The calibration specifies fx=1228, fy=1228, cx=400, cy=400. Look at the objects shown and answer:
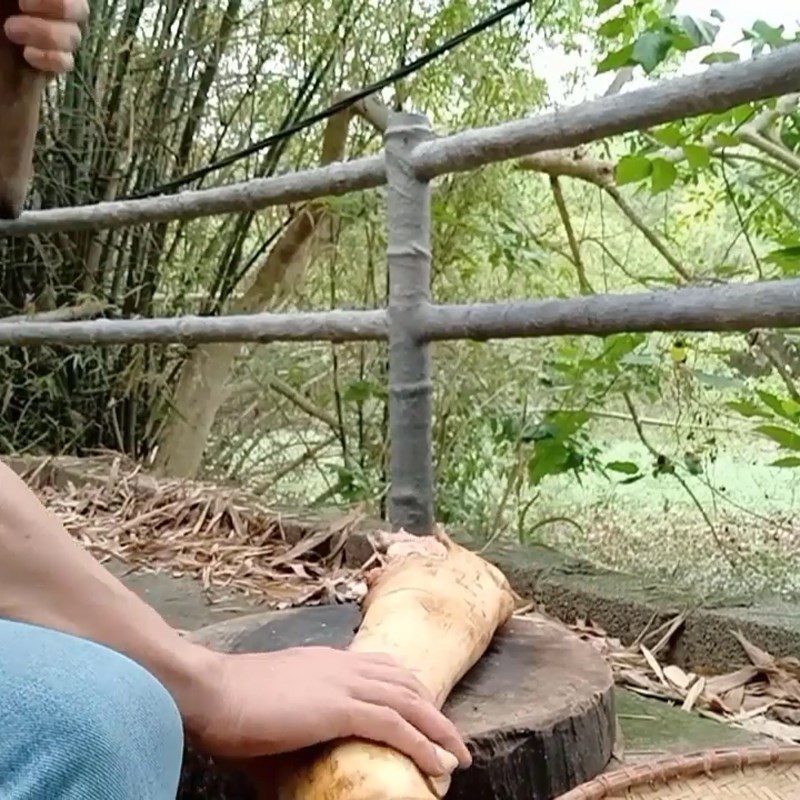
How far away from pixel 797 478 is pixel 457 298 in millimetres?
1008

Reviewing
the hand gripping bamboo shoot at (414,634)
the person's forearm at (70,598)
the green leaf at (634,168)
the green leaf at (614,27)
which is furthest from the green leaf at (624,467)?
the person's forearm at (70,598)

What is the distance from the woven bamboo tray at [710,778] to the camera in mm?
829

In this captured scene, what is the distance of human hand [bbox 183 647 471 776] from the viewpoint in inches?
30.0

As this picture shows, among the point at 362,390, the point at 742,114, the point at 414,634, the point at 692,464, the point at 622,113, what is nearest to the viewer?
the point at 414,634

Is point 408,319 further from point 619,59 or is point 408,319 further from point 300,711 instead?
point 300,711

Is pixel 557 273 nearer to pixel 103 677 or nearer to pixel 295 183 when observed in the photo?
pixel 295 183

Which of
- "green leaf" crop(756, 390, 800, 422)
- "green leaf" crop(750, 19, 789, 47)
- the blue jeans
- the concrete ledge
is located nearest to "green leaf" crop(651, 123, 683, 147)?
"green leaf" crop(750, 19, 789, 47)

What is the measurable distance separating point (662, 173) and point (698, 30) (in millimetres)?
217

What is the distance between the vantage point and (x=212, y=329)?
2047 millimetres

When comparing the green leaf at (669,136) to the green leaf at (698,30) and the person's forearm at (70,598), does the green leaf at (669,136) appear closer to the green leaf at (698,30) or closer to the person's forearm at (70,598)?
the green leaf at (698,30)

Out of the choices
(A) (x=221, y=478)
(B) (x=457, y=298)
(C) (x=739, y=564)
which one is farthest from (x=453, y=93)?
(C) (x=739, y=564)

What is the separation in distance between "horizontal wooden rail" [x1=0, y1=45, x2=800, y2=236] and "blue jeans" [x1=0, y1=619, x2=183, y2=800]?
884 millimetres

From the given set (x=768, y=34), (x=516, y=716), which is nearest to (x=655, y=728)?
(x=516, y=716)

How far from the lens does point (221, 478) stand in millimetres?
3172
